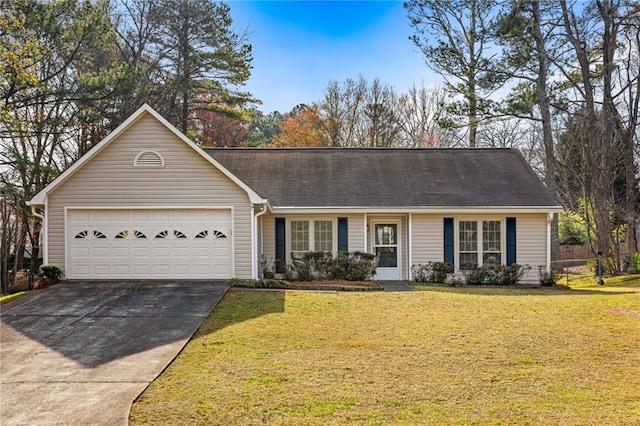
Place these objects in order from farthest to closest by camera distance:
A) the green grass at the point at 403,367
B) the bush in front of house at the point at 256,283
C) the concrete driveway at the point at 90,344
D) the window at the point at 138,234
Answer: the window at the point at 138,234 → the bush in front of house at the point at 256,283 → the concrete driveway at the point at 90,344 → the green grass at the point at 403,367

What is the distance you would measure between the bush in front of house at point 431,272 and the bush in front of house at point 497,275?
79 centimetres

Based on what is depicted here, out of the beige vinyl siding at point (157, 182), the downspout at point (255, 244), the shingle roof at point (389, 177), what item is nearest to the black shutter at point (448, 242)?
the shingle roof at point (389, 177)

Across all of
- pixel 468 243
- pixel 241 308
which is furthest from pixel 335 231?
pixel 241 308

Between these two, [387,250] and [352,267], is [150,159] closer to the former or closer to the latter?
[352,267]

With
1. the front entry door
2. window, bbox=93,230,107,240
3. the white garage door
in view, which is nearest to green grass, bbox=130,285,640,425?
the white garage door

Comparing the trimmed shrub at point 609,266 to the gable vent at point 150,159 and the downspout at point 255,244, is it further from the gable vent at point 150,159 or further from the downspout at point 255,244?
the gable vent at point 150,159

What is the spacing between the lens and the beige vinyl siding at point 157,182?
13.4m

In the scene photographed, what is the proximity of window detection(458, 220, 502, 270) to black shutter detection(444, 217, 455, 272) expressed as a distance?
28 cm

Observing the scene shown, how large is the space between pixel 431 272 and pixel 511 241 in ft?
9.04

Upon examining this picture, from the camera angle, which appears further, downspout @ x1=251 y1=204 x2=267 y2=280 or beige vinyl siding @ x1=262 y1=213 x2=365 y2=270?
beige vinyl siding @ x1=262 y1=213 x2=365 y2=270

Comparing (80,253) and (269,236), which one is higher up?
(269,236)

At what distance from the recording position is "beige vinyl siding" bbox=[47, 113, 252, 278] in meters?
13.4

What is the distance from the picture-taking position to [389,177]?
17453 millimetres

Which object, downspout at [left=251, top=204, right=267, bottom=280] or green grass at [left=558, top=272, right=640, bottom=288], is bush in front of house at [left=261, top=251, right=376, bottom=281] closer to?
downspout at [left=251, top=204, right=267, bottom=280]
